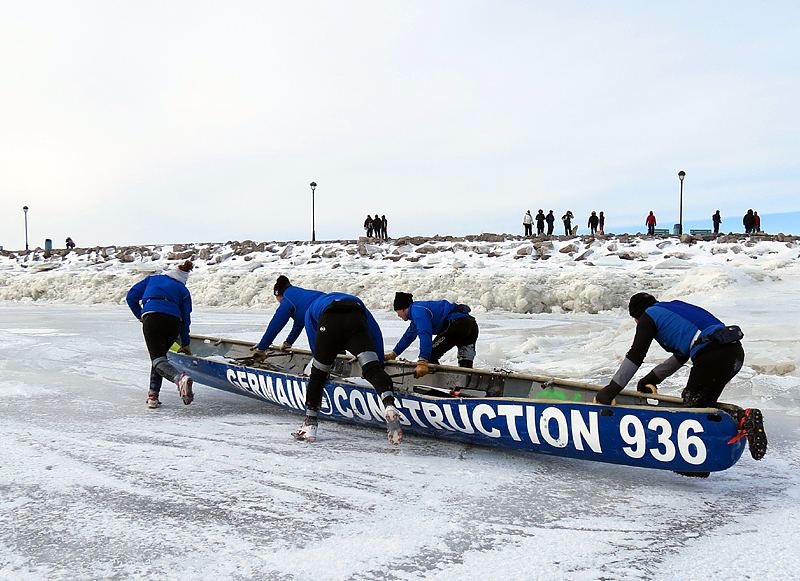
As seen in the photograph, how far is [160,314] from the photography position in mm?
6176

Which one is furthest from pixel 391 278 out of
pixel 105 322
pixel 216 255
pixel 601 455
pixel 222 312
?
pixel 601 455

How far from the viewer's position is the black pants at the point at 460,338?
6.62m

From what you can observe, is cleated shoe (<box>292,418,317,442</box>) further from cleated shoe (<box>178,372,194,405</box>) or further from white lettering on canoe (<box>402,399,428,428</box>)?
cleated shoe (<box>178,372,194,405</box>)

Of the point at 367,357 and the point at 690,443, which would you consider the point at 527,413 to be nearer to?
the point at 690,443

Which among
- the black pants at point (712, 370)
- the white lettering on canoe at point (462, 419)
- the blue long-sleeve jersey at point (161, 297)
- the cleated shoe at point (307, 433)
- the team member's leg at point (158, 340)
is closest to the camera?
the black pants at point (712, 370)

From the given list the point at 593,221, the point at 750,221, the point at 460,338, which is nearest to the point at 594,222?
the point at 593,221

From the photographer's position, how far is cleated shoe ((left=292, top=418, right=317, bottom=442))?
16.0 feet

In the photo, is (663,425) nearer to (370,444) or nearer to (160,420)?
(370,444)

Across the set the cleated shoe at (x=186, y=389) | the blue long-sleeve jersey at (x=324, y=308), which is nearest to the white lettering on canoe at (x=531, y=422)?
the blue long-sleeve jersey at (x=324, y=308)

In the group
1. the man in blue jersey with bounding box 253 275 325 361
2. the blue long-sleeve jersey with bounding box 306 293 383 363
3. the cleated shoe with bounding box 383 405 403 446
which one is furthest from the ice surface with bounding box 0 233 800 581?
the man in blue jersey with bounding box 253 275 325 361

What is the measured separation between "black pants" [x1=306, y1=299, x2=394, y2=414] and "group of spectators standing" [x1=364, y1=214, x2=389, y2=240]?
26328mm

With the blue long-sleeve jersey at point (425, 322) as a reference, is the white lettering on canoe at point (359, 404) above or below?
below

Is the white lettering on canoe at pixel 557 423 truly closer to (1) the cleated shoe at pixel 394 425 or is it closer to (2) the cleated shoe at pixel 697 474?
(2) the cleated shoe at pixel 697 474

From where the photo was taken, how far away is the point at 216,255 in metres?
29.7
